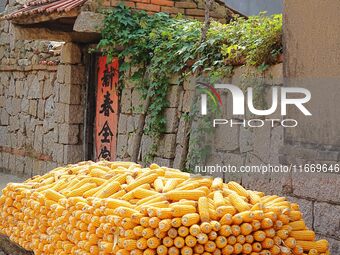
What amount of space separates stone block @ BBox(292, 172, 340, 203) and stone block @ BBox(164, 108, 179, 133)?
2583 millimetres

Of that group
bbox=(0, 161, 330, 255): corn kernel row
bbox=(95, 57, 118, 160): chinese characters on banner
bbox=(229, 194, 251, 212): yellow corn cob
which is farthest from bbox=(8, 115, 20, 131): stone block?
bbox=(229, 194, 251, 212): yellow corn cob

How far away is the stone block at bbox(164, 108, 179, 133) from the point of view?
8297 millimetres

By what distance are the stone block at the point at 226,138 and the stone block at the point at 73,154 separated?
3.96 m

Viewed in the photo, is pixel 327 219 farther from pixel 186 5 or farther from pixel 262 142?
pixel 186 5

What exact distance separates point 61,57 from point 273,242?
24.8ft

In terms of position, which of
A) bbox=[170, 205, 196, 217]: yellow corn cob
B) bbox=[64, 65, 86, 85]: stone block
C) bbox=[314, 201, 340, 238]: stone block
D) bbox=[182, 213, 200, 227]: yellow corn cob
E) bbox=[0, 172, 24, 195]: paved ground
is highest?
bbox=[64, 65, 86, 85]: stone block

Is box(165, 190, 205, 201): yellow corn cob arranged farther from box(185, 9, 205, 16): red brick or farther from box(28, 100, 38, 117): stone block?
box(28, 100, 38, 117): stone block

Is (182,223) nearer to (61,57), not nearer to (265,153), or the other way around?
(265,153)

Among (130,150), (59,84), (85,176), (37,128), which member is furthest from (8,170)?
(85,176)

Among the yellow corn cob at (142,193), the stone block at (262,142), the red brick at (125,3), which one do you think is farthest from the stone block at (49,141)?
the yellow corn cob at (142,193)

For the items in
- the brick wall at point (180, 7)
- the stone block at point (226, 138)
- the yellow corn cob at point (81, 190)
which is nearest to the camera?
the yellow corn cob at point (81, 190)

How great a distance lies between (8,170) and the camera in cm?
1364

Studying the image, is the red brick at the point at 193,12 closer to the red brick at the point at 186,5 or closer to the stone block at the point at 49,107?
the red brick at the point at 186,5

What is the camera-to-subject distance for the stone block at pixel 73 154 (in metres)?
10.7
